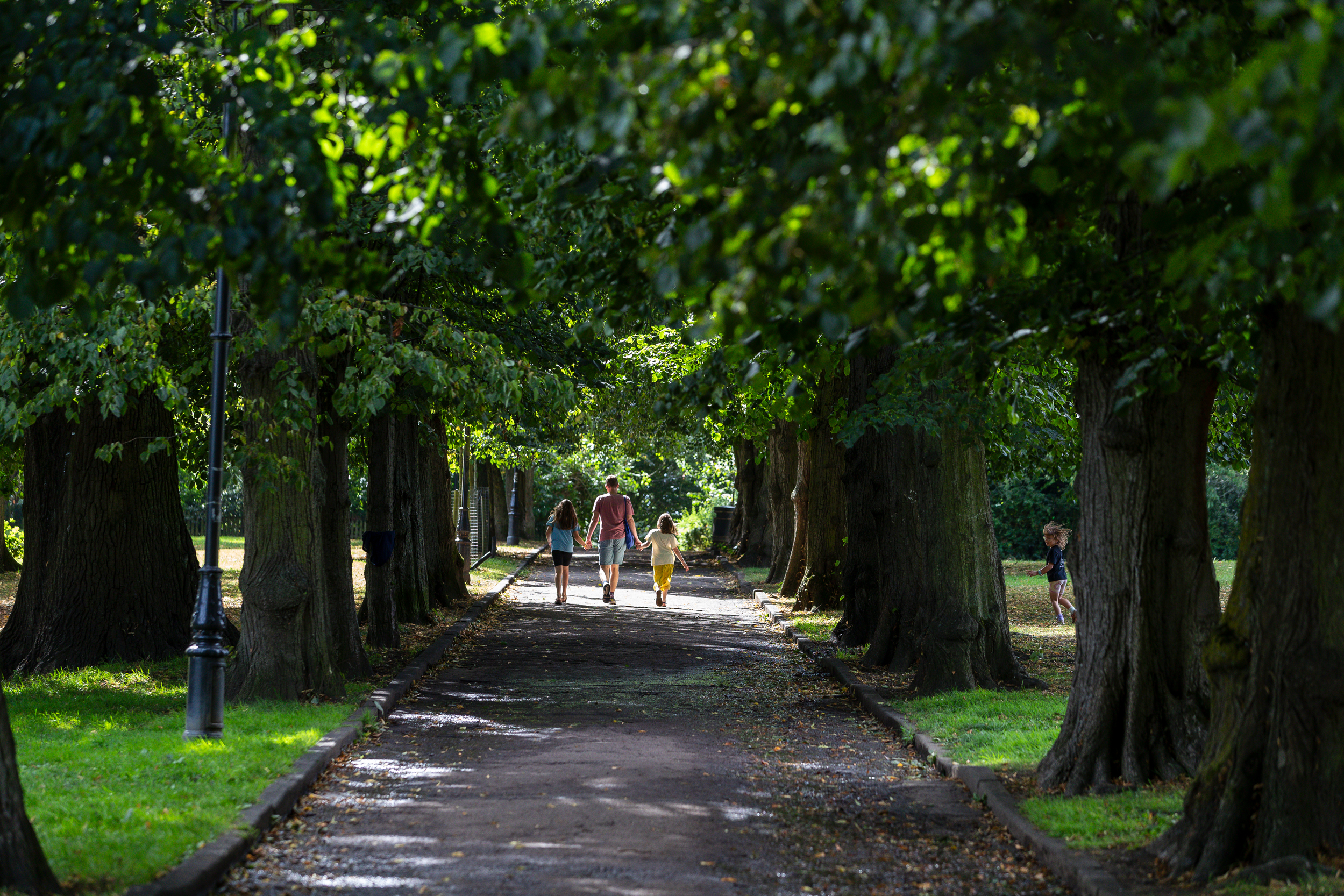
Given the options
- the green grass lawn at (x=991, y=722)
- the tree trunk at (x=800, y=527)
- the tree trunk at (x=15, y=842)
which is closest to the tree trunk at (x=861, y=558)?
the green grass lawn at (x=991, y=722)

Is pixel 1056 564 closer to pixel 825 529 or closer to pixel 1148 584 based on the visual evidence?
pixel 825 529

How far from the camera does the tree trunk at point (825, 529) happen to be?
838 inches

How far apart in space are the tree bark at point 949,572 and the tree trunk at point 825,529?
23.1ft

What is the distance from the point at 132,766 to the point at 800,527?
15.6 metres

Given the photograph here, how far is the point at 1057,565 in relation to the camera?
19.4 metres

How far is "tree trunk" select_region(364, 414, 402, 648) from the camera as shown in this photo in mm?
16188

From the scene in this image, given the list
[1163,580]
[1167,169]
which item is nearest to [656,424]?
[1163,580]

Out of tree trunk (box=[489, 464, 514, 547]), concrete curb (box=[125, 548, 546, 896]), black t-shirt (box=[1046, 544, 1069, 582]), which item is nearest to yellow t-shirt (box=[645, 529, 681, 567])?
black t-shirt (box=[1046, 544, 1069, 582])

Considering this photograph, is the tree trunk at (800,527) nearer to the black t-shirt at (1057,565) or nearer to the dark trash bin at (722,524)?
the black t-shirt at (1057,565)

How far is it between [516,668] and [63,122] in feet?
35.5

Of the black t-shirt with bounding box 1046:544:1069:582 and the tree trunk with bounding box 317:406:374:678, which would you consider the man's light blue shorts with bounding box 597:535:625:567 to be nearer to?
the black t-shirt with bounding box 1046:544:1069:582

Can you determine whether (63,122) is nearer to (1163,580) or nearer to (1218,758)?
(1218,758)

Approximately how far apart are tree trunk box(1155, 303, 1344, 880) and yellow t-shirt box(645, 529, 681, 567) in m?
17.9

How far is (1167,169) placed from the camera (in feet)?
9.64
